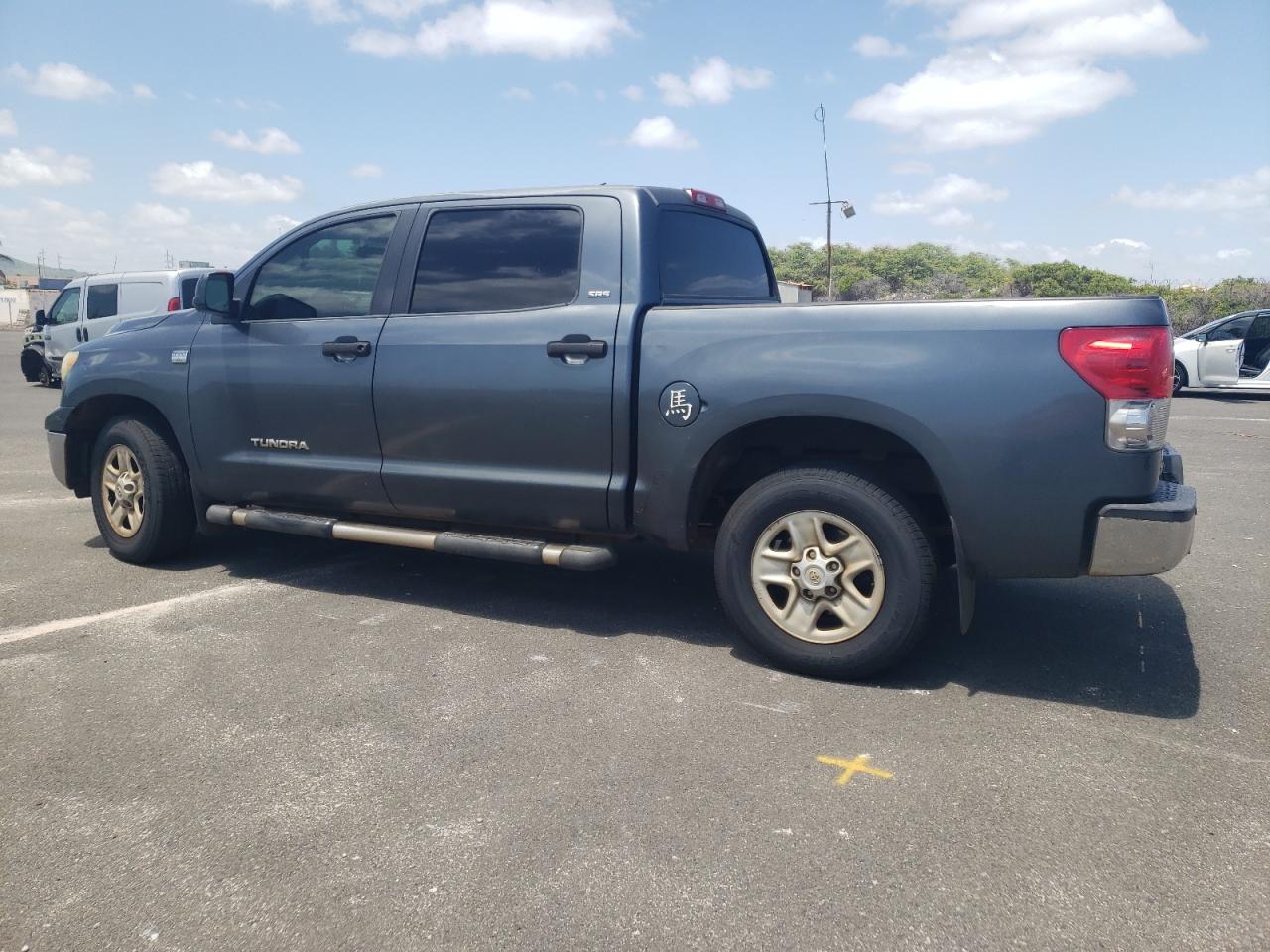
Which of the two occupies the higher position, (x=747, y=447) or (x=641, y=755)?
(x=747, y=447)

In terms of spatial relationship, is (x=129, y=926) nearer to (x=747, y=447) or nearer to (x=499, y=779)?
(x=499, y=779)

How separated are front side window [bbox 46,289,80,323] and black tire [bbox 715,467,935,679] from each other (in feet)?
50.2

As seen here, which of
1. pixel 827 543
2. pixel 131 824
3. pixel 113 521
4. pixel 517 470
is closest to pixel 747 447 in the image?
pixel 827 543

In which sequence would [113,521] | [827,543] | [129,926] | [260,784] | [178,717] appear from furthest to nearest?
[113,521] < [827,543] < [178,717] < [260,784] < [129,926]

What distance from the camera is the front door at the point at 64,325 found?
15570 mm

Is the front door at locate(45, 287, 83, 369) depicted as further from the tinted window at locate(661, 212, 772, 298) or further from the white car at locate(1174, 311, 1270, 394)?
the white car at locate(1174, 311, 1270, 394)

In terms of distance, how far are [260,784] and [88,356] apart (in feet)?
11.6

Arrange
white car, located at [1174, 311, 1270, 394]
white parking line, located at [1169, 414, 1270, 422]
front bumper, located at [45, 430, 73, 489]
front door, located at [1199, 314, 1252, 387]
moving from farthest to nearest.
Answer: front door, located at [1199, 314, 1252, 387]
white car, located at [1174, 311, 1270, 394]
white parking line, located at [1169, 414, 1270, 422]
front bumper, located at [45, 430, 73, 489]

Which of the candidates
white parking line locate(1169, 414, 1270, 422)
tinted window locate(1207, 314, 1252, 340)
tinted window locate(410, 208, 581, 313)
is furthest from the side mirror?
tinted window locate(1207, 314, 1252, 340)

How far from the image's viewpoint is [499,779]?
2.91 meters

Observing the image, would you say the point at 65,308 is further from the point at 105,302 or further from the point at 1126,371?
the point at 1126,371

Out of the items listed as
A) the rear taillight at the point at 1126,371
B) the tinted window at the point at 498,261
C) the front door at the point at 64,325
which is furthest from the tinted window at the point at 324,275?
the front door at the point at 64,325

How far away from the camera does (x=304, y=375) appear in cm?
469

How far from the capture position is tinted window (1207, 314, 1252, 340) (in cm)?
1530
